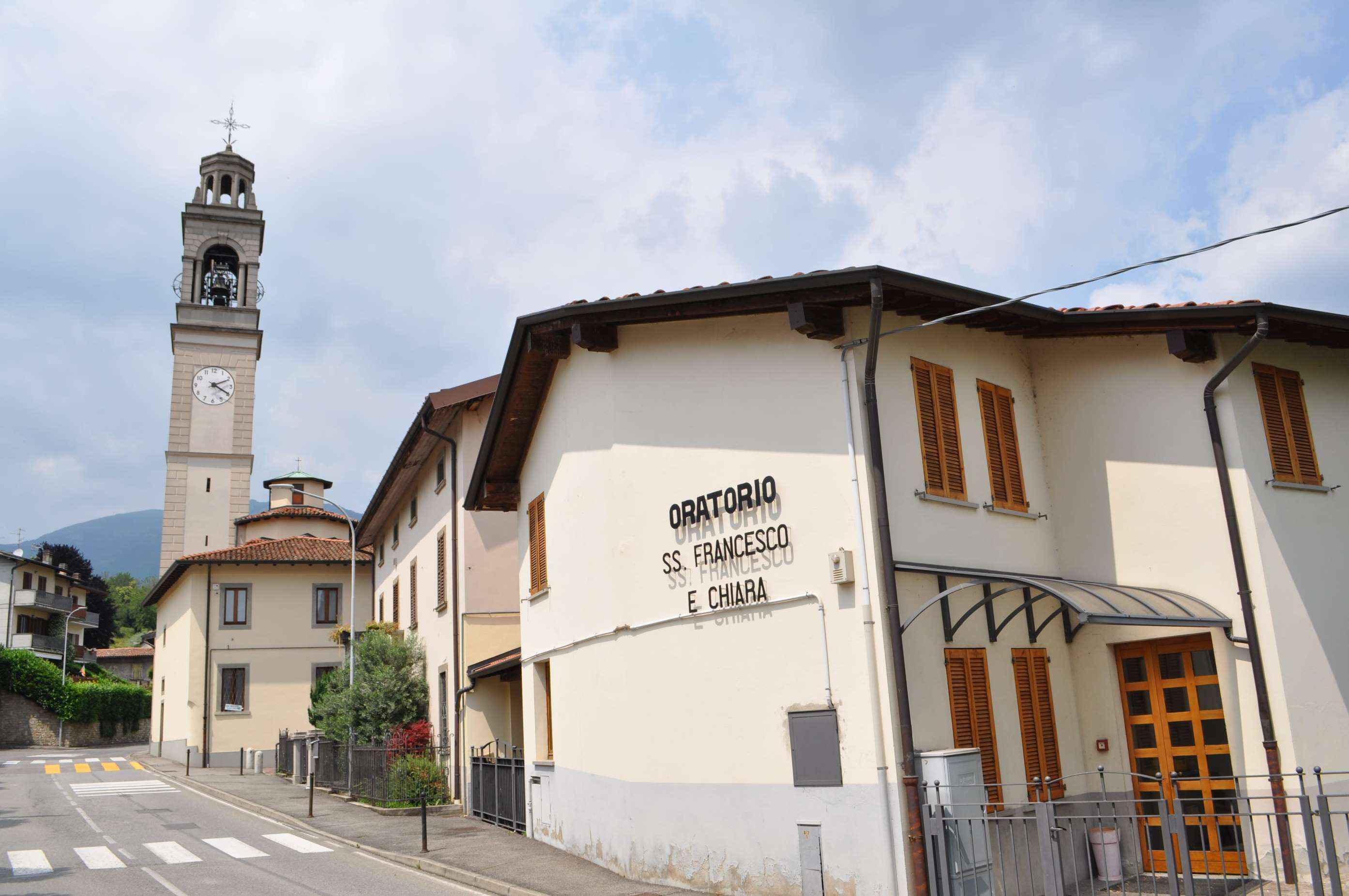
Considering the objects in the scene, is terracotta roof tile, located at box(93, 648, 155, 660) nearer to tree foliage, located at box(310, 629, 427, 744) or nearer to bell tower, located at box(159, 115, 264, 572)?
bell tower, located at box(159, 115, 264, 572)

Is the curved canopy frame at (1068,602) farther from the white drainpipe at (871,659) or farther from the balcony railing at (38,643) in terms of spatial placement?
the balcony railing at (38,643)

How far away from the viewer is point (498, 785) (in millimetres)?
17391

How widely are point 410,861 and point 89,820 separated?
918 cm

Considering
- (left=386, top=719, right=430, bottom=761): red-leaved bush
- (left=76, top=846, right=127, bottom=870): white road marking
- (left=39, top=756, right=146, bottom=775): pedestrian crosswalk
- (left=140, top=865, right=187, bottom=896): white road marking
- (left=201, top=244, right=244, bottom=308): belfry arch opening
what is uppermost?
(left=201, top=244, right=244, bottom=308): belfry arch opening

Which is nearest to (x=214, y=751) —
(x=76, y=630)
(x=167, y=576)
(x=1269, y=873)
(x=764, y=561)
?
(x=167, y=576)

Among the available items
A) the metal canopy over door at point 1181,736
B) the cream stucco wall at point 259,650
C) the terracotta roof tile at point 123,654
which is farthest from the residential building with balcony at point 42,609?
the metal canopy over door at point 1181,736

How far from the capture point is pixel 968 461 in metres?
11.6

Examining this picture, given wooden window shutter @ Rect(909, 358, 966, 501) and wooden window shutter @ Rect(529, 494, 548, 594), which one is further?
wooden window shutter @ Rect(529, 494, 548, 594)

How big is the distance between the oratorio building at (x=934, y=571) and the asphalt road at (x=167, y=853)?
142 inches

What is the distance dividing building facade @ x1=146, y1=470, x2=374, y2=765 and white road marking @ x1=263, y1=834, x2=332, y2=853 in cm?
1763

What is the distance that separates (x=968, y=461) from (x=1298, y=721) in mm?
4230

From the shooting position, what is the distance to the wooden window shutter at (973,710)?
1044cm

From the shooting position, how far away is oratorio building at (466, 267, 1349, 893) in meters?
10.2

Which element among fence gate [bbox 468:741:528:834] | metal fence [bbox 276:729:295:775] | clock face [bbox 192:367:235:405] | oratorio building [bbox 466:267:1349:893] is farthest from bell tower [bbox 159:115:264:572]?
oratorio building [bbox 466:267:1349:893]
